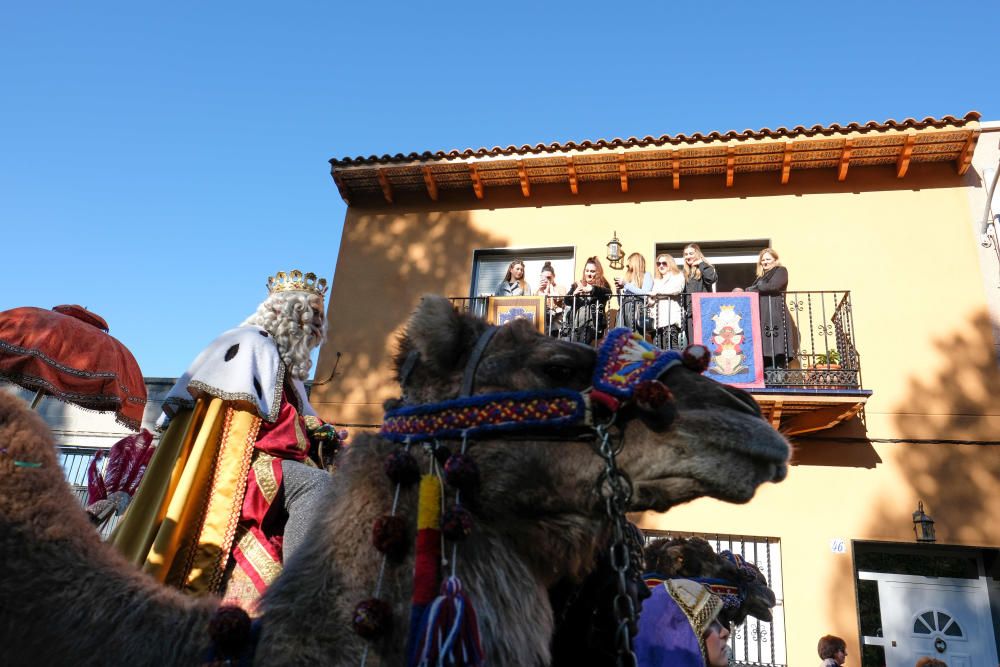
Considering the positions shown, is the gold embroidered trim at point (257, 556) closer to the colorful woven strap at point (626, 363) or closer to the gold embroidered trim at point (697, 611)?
the colorful woven strap at point (626, 363)

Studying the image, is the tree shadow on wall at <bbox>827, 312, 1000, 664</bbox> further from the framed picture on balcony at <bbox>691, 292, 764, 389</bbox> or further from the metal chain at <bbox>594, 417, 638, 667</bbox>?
the metal chain at <bbox>594, 417, 638, 667</bbox>

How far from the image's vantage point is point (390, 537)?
6.32 feet

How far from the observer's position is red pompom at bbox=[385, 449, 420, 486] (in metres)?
2.07

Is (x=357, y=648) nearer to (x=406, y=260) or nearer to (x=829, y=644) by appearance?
(x=829, y=644)

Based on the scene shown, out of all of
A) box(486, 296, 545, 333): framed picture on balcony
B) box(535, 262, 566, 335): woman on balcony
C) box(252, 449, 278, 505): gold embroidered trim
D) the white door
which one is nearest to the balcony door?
box(535, 262, 566, 335): woman on balcony

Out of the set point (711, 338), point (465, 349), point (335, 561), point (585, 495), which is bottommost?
point (335, 561)

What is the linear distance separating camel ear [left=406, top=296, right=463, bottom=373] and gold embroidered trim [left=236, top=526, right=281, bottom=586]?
1678 mm

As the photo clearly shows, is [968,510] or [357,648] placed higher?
[968,510]

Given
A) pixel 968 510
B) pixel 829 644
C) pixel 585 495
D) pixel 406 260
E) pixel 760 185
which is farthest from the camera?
pixel 406 260

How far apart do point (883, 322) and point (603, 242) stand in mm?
5135

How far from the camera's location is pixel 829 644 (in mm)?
8805

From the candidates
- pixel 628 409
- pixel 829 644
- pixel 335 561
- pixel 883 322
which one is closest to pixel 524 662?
pixel 335 561

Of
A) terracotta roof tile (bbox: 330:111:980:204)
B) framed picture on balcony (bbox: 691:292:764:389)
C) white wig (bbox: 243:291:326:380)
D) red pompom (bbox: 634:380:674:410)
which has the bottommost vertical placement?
red pompom (bbox: 634:380:674:410)

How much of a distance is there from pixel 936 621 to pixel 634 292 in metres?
6.75
